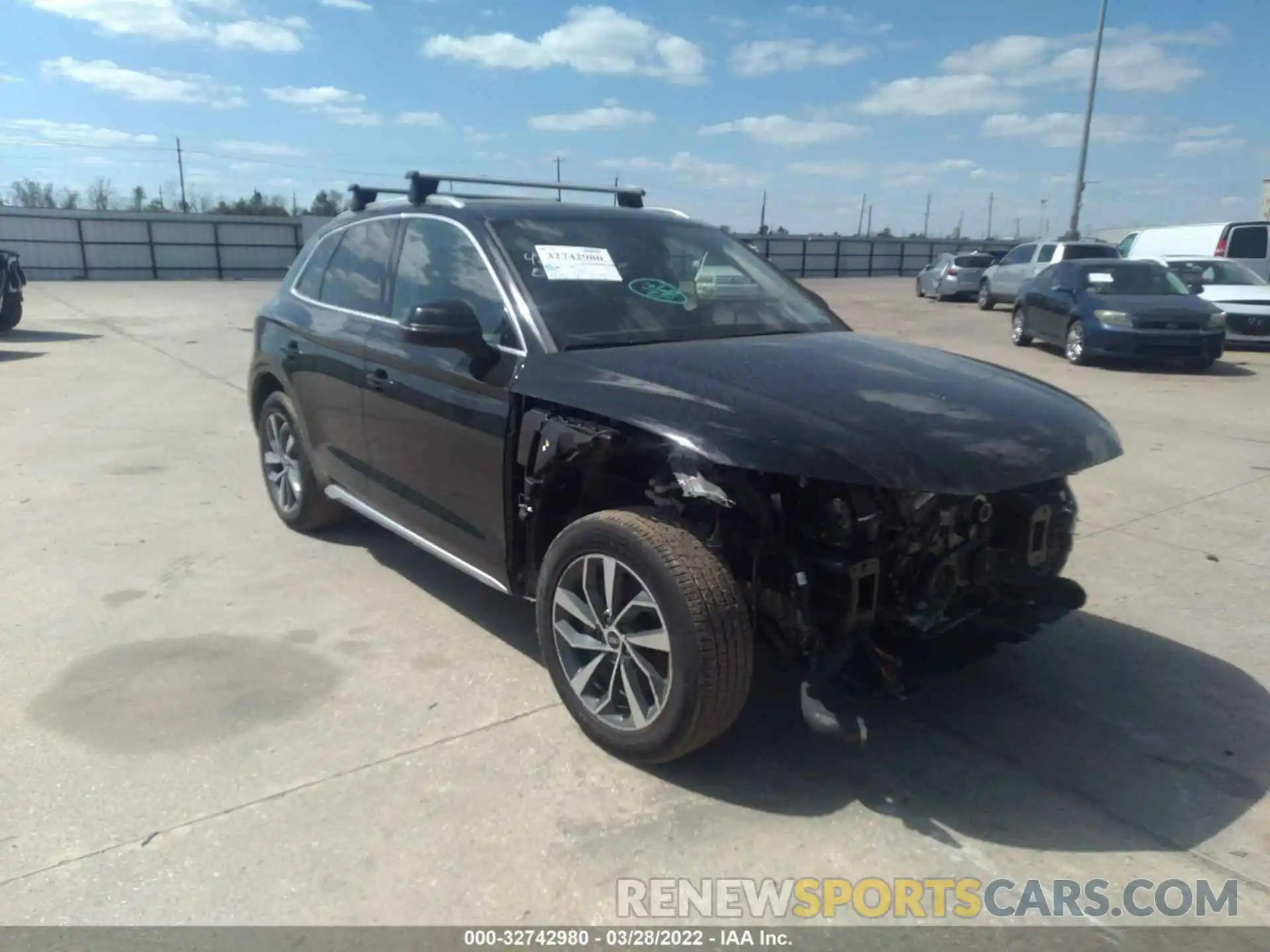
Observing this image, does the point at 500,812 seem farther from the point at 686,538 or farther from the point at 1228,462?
the point at 1228,462

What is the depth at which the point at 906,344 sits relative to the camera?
→ 14.1 ft

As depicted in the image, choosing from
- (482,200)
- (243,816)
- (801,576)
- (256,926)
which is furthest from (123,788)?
(482,200)

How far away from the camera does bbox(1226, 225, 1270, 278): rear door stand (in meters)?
Result: 18.9

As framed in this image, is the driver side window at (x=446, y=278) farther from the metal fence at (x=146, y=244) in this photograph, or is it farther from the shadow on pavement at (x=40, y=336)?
the metal fence at (x=146, y=244)

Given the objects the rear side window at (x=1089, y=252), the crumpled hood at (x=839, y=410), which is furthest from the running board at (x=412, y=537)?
the rear side window at (x=1089, y=252)

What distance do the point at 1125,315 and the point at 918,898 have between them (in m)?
12.5

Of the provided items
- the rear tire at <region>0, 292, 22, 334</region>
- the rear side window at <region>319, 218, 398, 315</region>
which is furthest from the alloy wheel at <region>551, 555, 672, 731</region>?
the rear tire at <region>0, 292, 22, 334</region>

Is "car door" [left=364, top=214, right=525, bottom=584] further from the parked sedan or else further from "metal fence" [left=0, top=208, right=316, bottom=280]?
"metal fence" [left=0, top=208, right=316, bottom=280]

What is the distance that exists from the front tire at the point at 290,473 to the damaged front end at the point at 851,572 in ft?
9.50

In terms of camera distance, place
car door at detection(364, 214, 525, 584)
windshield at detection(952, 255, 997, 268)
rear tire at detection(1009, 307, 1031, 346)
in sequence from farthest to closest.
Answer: windshield at detection(952, 255, 997, 268)
rear tire at detection(1009, 307, 1031, 346)
car door at detection(364, 214, 525, 584)

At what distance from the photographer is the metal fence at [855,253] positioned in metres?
43.9

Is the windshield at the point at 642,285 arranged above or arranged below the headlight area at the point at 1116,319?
above

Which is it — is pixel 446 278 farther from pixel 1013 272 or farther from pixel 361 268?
pixel 1013 272

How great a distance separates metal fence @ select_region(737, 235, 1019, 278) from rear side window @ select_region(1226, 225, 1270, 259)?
22.7m
